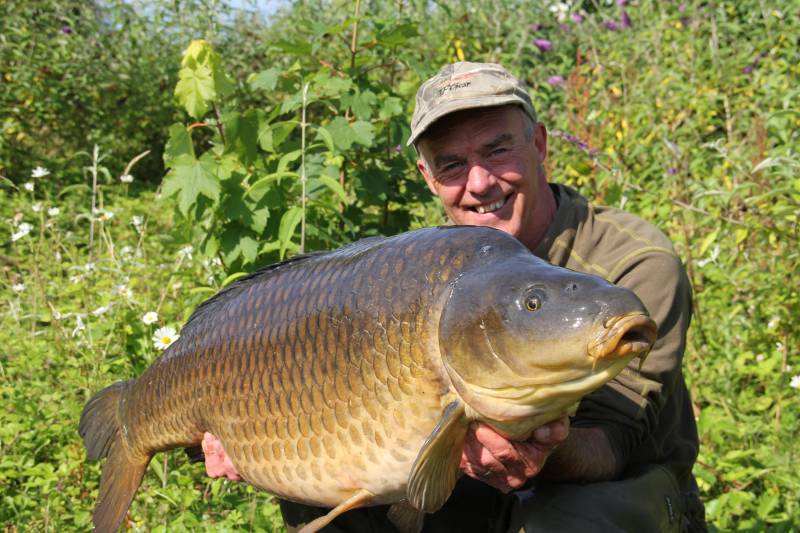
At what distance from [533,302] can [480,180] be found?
30.1 inches

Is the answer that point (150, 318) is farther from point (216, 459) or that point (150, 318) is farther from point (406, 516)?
point (406, 516)

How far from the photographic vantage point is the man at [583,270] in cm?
165

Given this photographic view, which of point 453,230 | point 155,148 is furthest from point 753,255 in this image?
point 155,148

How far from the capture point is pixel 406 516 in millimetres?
1630

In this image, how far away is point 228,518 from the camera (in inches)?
92.7

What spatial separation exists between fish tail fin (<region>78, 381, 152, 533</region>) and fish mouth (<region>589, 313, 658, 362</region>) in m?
1.15

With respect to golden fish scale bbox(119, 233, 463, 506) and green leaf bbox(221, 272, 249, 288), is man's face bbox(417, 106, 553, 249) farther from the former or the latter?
green leaf bbox(221, 272, 249, 288)

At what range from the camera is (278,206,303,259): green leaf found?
252cm

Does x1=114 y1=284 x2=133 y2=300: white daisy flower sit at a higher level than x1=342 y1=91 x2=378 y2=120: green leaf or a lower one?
lower

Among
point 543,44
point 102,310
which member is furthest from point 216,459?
point 543,44

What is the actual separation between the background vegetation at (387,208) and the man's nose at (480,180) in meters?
0.63

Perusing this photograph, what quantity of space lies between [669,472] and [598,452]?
28cm

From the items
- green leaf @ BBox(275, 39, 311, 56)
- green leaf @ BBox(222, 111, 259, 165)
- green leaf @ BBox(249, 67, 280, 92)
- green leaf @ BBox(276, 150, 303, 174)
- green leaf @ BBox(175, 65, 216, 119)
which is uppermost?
green leaf @ BBox(275, 39, 311, 56)

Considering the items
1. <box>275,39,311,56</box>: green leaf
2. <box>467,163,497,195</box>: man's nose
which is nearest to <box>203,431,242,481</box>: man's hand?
<box>467,163,497,195</box>: man's nose
